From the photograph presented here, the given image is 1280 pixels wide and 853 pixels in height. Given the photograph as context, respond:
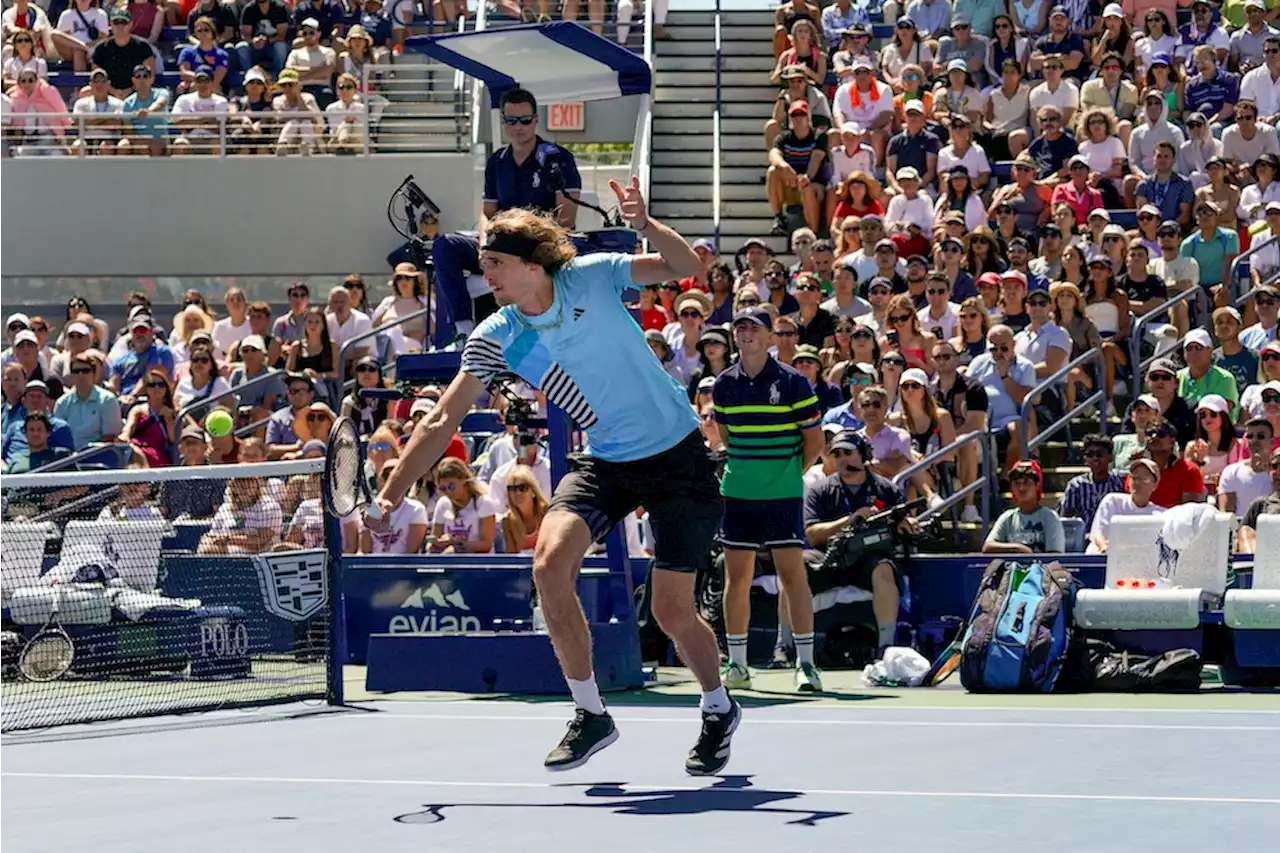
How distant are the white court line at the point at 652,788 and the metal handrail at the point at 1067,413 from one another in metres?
8.05

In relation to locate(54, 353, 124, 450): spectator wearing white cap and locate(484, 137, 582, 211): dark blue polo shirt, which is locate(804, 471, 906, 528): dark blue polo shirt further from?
locate(54, 353, 124, 450): spectator wearing white cap

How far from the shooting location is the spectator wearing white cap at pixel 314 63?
23.2 meters

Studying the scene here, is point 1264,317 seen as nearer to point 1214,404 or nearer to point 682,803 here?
point 1214,404

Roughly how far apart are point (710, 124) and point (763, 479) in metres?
11.7

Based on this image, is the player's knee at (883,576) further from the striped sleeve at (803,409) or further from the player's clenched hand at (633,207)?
the player's clenched hand at (633,207)

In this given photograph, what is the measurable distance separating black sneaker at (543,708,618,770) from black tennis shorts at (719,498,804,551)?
14.0 feet

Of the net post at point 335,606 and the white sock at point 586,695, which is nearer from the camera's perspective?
the white sock at point 586,695

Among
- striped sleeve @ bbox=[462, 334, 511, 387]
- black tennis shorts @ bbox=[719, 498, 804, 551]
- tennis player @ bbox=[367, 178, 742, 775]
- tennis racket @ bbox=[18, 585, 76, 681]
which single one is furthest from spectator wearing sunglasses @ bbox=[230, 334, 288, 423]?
tennis player @ bbox=[367, 178, 742, 775]

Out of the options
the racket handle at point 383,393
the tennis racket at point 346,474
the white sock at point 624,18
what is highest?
the white sock at point 624,18

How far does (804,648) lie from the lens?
460 inches

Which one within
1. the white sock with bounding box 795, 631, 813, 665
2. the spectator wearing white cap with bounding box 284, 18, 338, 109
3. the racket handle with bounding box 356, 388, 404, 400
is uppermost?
the spectator wearing white cap with bounding box 284, 18, 338, 109

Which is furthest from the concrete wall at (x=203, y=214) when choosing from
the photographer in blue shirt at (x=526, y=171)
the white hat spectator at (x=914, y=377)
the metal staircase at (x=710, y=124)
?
the photographer in blue shirt at (x=526, y=171)

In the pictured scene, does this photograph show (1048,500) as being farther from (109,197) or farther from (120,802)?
(109,197)

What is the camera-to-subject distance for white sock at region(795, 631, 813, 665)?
38.2ft
